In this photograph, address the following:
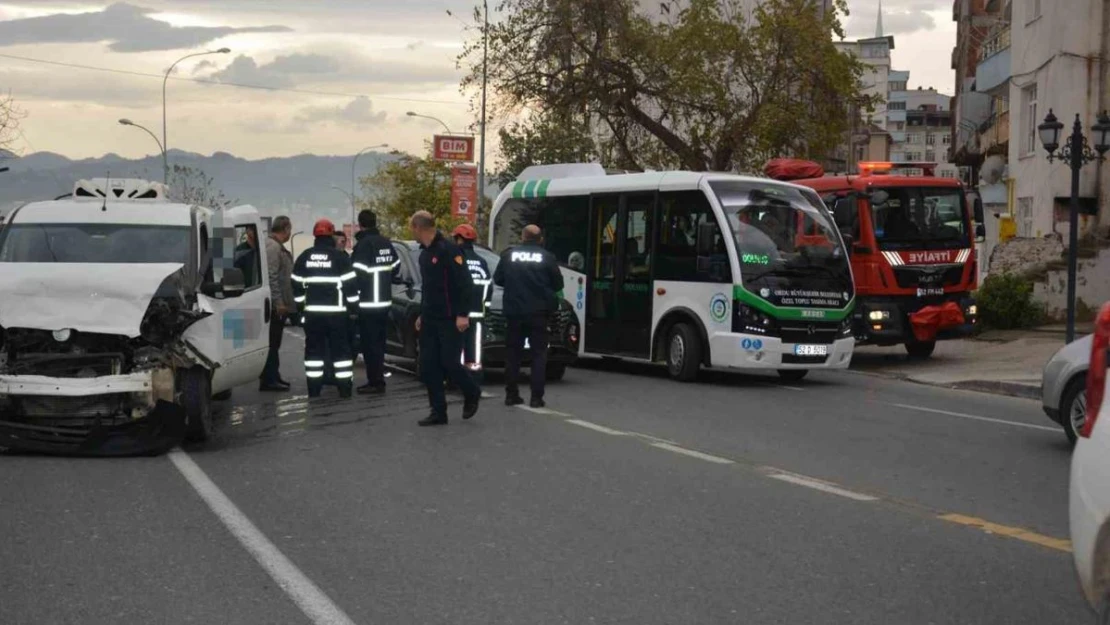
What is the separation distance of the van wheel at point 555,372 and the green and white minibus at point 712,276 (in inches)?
53.0

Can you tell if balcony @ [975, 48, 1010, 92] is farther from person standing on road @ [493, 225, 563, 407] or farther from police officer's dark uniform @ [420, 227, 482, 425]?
police officer's dark uniform @ [420, 227, 482, 425]

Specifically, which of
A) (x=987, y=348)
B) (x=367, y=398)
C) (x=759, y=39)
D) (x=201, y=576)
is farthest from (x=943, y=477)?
(x=759, y=39)

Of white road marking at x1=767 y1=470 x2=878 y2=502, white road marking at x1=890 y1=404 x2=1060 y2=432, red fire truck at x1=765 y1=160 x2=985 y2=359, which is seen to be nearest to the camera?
white road marking at x1=767 y1=470 x2=878 y2=502

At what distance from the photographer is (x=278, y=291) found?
54.7 ft

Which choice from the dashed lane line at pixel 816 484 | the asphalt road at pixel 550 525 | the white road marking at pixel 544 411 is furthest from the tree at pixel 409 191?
the dashed lane line at pixel 816 484

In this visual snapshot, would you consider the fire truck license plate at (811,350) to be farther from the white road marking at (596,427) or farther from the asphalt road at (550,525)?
the white road marking at (596,427)

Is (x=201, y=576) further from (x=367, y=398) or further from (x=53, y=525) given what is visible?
(x=367, y=398)

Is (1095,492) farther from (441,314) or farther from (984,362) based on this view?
(984,362)

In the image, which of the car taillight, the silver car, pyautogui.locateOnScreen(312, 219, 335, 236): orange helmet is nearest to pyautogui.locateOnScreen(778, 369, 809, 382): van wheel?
pyautogui.locateOnScreen(312, 219, 335, 236): orange helmet

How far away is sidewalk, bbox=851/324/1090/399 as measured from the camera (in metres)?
18.5

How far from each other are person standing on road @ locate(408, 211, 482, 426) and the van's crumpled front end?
2.53 metres

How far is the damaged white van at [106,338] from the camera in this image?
1062 centimetres

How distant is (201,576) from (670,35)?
29.1 meters

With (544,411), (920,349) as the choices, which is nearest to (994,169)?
(920,349)
